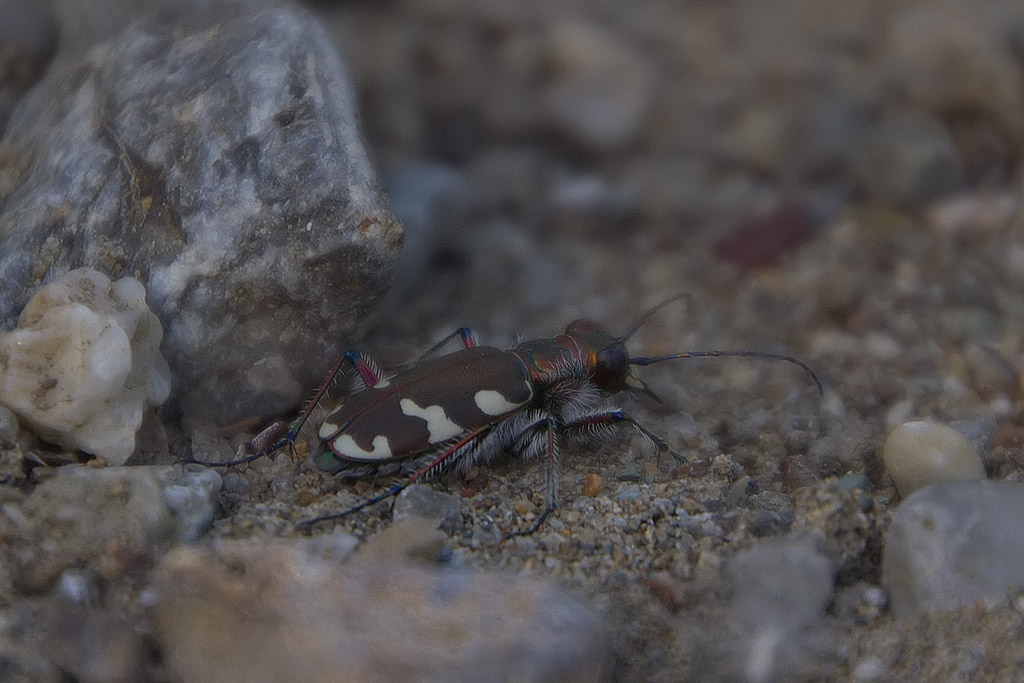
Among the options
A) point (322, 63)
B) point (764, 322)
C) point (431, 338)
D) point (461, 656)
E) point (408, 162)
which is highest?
point (322, 63)

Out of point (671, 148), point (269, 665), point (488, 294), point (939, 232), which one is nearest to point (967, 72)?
point (939, 232)

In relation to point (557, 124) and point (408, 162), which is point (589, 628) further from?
point (557, 124)

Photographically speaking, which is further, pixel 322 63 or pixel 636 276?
pixel 636 276

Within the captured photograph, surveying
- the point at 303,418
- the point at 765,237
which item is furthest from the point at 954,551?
the point at 765,237

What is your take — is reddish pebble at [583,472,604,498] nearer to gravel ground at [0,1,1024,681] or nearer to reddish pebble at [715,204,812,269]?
gravel ground at [0,1,1024,681]

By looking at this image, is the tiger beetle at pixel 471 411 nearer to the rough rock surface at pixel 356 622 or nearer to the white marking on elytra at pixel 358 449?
the white marking on elytra at pixel 358 449

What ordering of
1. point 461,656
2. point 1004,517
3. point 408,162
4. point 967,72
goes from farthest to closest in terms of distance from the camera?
point 967,72 < point 408,162 < point 1004,517 < point 461,656

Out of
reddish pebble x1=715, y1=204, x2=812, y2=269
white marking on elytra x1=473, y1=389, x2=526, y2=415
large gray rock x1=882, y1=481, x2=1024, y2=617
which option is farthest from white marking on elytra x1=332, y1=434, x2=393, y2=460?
reddish pebble x1=715, y1=204, x2=812, y2=269

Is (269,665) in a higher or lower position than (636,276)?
higher
